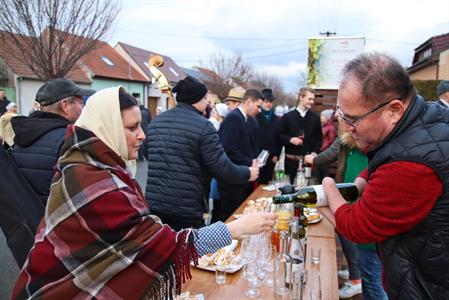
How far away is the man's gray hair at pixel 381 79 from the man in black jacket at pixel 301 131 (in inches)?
162

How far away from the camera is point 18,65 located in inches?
680

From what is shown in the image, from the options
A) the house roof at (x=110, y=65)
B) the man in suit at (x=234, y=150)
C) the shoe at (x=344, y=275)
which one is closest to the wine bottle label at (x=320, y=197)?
the shoe at (x=344, y=275)

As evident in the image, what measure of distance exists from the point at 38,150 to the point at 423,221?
2.20m

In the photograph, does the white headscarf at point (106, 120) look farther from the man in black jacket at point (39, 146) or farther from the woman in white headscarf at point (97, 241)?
the man in black jacket at point (39, 146)

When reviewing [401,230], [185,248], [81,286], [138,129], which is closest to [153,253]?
[185,248]

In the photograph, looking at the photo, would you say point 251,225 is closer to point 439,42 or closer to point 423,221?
point 423,221

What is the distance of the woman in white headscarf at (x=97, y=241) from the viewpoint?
A: 1.36 metres

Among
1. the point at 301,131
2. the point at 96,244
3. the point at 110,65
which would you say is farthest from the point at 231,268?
the point at 110,65

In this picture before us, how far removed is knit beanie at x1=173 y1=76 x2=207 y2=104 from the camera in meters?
3.07

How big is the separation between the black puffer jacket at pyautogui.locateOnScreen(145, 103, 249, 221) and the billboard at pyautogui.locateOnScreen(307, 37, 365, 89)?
4109mm

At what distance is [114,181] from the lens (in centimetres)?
144

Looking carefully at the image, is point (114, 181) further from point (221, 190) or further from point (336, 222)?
point (221, 190)

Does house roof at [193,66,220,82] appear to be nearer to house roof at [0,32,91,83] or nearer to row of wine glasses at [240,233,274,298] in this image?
house roof at [0,32,91,83]

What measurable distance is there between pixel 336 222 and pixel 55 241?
1.14m
